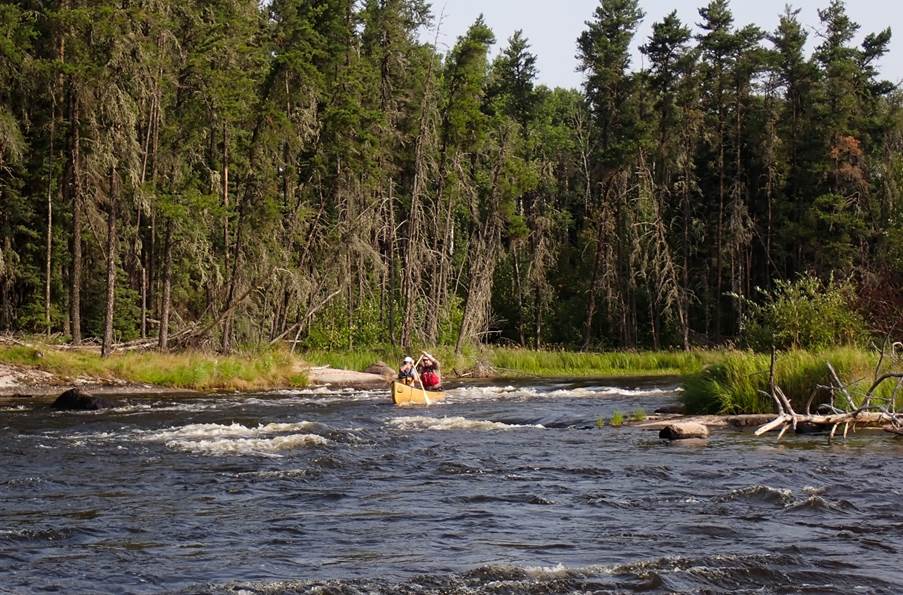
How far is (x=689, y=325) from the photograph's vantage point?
2208 inches

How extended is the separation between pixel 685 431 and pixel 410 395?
997 cm

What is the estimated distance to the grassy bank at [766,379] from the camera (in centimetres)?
1972

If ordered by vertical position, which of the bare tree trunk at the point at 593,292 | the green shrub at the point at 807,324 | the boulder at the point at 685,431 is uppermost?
the bare tree trunk at the point at 593,292

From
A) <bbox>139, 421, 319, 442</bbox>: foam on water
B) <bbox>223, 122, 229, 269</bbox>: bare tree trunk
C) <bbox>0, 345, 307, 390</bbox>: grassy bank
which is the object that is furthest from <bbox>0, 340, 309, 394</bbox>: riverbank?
<bbox>139, 421, 319, 442</bbox>: foam on water

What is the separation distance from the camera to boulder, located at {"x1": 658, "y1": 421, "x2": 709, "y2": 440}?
1823 centimetres

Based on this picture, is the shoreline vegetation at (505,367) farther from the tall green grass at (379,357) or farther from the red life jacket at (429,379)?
the red life jacket at (429,379)

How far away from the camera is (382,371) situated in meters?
36.4

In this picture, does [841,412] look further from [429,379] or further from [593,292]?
[593,292]

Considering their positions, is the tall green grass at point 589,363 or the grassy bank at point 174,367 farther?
the tall green grass at point 589,363

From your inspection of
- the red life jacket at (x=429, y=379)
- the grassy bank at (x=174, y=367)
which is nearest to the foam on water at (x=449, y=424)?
the red life jacket at (x=429, y=379)

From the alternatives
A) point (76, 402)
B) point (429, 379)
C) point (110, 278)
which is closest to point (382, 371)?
point (429, 379)

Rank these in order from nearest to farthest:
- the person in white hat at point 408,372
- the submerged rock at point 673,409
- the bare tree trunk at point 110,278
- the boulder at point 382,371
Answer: the submerged rock at point 673,409 → the person in white hat at point 408,372 → the bare tree trunk at point 110,278 → the boulder at point 382,371

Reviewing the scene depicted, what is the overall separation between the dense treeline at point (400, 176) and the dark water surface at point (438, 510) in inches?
547

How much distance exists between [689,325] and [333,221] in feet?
68.8
